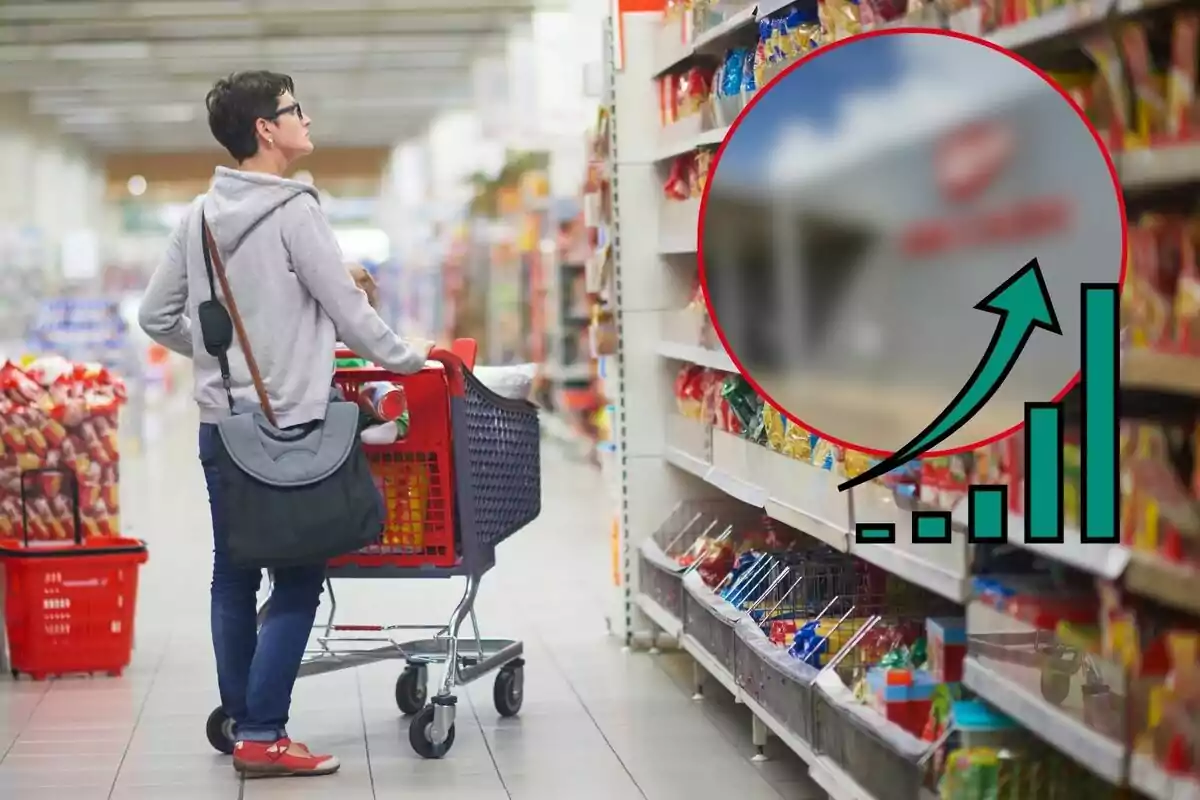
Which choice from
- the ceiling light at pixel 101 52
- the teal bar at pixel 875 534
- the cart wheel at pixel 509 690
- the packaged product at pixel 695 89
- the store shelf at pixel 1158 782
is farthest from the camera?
the ceiling light at pixel 101 52

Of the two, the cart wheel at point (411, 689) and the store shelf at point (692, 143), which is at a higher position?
the store shelf at point (692, 143)

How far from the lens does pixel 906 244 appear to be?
85.6 inches

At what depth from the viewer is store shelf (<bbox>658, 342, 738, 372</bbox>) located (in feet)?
16.1

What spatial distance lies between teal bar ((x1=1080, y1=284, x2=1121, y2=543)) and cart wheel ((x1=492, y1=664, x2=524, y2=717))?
2.76 meters

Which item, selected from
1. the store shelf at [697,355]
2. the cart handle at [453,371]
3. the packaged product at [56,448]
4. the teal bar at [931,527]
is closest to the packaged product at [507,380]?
the cart handle at [453,371]

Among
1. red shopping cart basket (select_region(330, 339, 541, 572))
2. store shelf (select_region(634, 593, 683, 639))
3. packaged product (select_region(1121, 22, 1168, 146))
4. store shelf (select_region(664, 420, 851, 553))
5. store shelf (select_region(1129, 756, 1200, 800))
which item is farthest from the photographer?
store shelf (select_region(634, 593, 683, 639))

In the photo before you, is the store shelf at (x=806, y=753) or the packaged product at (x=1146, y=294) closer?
the packaged product at (x=1146, y=294)

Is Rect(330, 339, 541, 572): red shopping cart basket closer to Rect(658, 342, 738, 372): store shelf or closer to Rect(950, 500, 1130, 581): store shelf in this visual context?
Rect(658, 342, 738, 372): store shelf

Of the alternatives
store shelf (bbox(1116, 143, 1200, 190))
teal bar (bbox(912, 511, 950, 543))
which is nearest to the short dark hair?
teal bar (bbox(912, 511, 950, 543))

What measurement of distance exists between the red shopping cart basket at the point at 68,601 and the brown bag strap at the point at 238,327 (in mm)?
1811

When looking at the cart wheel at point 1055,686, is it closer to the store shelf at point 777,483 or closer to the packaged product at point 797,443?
the store shelf at point 777,483

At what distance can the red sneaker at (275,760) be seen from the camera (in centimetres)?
441

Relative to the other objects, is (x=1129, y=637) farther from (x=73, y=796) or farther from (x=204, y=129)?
(x=204, y=129)

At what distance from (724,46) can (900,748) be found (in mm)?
2703
